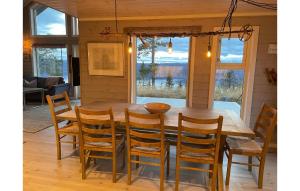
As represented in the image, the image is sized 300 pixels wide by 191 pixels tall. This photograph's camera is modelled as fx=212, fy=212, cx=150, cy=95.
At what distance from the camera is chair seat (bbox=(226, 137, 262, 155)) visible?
238 cm

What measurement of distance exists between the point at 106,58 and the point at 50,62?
4.80 m

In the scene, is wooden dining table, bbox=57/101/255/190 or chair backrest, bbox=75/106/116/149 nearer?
wooden dining table, bbox=57/101/255/190

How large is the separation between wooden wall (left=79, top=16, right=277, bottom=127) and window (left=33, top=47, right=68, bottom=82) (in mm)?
3941

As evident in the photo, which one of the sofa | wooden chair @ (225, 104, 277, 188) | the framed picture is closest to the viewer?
wooden chair @ (225, 104, 277, 188)

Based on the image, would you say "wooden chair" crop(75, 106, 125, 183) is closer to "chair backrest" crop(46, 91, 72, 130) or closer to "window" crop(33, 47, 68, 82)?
"chair backrest" crop(46, 91, 72, 130)

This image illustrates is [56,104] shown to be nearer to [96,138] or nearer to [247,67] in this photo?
[96,138]

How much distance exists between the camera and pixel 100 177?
2584 millimetres

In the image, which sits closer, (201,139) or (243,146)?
(201,139)

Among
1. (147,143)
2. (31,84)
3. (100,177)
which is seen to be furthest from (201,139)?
(31,84)

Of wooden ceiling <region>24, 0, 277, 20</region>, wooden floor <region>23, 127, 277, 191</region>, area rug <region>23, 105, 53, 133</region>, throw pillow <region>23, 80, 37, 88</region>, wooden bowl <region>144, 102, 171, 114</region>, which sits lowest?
wooden floor <region>23, 127, 277, 191</region>

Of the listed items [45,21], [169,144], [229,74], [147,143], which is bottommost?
[169,144]

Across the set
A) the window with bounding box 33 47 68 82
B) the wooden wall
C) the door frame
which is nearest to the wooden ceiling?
the wooden wall
